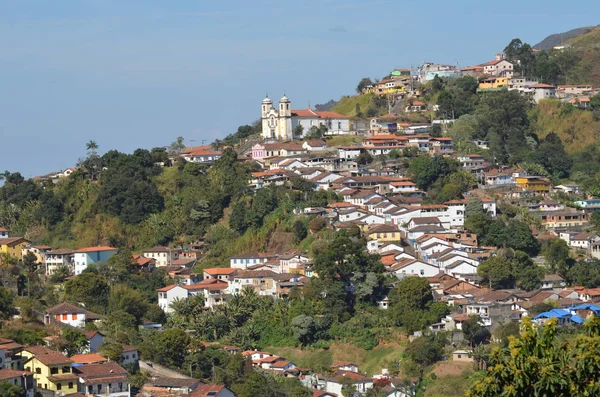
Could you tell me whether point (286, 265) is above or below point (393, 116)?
below

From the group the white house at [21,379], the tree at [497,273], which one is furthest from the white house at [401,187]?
the white house at [21,379]

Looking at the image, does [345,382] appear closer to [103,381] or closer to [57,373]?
[103,381]

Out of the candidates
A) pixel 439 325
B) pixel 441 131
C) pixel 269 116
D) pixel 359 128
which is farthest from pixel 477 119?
pixel 439 325

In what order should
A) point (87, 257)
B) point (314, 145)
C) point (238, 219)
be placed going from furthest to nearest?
point (314, 145) → point (238, 219) → point (87, 257)

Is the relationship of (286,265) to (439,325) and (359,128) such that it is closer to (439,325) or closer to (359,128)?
(439,325)

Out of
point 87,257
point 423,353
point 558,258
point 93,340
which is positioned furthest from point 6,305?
point 558,258

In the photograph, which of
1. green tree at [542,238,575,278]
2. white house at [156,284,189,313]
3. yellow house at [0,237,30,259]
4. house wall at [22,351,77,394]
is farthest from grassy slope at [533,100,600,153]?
house wall at [22,351,77,394]

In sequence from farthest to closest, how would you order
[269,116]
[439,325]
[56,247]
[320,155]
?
Answer: [269,116]
[320,155]
[56,247]
[439,325]
